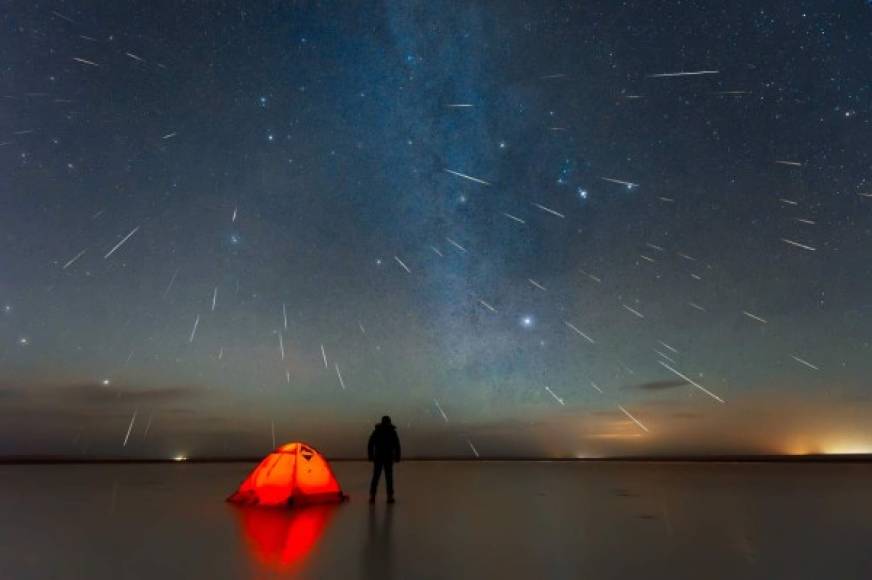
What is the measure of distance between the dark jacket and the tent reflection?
144cm

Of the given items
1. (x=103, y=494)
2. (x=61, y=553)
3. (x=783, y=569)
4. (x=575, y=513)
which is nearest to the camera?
(x=783, y=569)

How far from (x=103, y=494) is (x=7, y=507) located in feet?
12.4

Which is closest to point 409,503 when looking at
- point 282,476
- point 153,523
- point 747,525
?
point 282,476

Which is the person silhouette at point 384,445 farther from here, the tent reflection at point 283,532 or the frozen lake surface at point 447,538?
the tent reflection at point 283,532

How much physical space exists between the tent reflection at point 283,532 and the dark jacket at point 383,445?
4.74 ft

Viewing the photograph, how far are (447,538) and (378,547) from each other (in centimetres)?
130

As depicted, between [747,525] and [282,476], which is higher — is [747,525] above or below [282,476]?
below

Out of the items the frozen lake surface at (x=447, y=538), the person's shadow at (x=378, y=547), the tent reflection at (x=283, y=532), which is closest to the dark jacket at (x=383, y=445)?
the frozen lake surface at (x=447, y=538)

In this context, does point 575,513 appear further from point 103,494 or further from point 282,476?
point 103,494

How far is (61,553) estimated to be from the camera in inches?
322

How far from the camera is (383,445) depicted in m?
14.4

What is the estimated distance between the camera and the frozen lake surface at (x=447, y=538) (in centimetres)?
709

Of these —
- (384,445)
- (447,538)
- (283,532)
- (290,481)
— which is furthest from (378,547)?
(290,481)

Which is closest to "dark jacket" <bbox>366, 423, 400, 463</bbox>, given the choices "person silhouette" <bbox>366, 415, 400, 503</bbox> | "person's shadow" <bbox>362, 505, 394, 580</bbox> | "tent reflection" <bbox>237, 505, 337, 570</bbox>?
"person silhouette" <bbox>366, 415, 400, 503</bbox>
